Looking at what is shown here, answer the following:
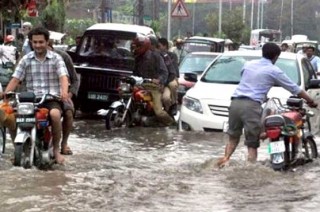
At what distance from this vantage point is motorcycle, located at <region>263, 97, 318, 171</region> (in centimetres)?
926

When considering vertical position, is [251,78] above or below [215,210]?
above

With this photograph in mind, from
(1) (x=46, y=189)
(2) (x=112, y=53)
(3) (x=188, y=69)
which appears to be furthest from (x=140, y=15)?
(1) (x=46, y=189)

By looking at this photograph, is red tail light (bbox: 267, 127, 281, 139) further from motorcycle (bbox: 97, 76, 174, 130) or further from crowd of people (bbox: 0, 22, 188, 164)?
Answer: motorcycle (bbox: 97, 76, 174, 130)

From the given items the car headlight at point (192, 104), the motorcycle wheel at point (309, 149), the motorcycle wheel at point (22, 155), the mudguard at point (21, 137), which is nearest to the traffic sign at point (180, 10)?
the car headlight at point (192, 104)

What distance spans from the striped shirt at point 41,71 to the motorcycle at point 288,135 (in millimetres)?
2485

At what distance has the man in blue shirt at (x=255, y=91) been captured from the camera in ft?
31.5

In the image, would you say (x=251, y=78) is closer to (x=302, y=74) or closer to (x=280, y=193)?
(x=280, y=193)

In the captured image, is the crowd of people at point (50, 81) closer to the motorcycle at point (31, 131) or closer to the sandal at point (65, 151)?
the sandal at point (65, 151)

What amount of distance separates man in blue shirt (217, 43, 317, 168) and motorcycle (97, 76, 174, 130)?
5538mm

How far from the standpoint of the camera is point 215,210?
7.45 m

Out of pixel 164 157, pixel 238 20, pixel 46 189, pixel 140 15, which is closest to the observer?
pixel 46 189

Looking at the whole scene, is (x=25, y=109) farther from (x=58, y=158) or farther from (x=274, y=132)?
(x=274, y=132)

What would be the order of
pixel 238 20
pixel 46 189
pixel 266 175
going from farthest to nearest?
pixel 238 20
pixel 266 175
pixel 46 189

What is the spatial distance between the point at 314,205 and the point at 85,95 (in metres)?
10.2
